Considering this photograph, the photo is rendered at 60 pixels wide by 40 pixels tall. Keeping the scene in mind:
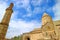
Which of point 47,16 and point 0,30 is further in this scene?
point 47,16

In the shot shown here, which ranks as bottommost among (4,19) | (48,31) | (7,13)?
(48,31)

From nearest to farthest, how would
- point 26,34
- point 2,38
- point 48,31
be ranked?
1. point 48,31
2. point 2,38
3. point 26,34

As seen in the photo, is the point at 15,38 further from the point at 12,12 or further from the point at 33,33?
the point at 12,12

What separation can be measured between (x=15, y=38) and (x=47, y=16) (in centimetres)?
2548

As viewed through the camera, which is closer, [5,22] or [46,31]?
[46,31]

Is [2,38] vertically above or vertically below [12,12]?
below

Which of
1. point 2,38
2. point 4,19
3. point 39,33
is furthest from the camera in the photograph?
point 39,33

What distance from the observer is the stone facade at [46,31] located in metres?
12.5

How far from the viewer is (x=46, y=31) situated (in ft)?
42.2

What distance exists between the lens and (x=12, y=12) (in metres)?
18.7

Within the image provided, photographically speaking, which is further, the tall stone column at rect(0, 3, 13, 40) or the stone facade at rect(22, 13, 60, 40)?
the tall stone column at rect(0, 3, 13, 40)

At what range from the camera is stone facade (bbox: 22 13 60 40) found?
41.0 ft

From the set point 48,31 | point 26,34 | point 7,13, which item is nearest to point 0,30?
point 7,13

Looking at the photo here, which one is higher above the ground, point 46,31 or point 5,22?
point 5,22
